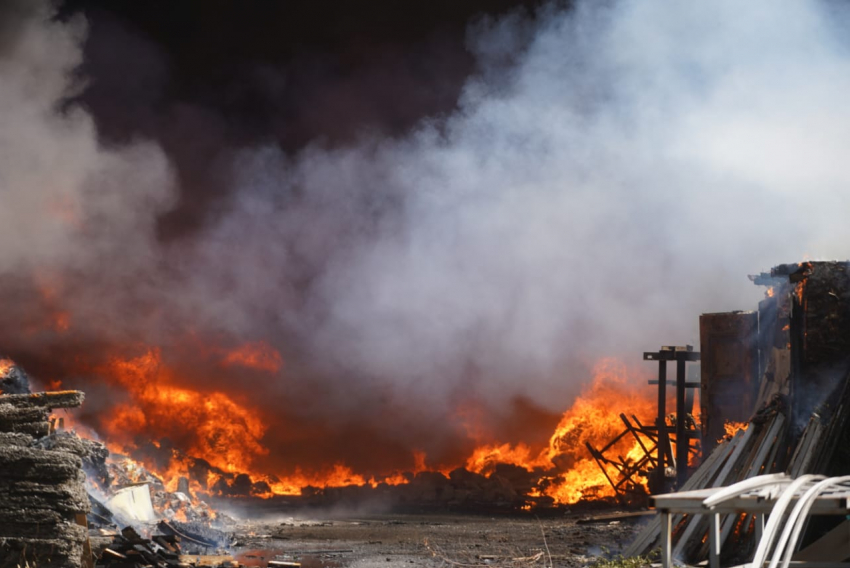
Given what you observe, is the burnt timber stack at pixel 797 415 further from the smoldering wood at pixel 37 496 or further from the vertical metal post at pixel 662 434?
the smoldering wood at pixel 37 496

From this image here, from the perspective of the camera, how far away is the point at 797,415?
11023 millimetres

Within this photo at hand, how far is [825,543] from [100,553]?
9387 mm

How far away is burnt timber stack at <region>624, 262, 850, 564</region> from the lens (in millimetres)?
10113

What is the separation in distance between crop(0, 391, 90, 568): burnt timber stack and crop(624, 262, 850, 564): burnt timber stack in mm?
8016

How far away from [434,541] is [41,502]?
923 centimetres

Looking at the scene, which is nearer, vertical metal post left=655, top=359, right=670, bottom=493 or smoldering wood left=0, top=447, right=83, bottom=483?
smoldering wood left=0, top=447, right=83, bottom=483

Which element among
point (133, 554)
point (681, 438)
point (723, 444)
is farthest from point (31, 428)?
point (681, 438)

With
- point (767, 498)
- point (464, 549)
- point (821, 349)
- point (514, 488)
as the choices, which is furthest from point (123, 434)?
point (767, 498)

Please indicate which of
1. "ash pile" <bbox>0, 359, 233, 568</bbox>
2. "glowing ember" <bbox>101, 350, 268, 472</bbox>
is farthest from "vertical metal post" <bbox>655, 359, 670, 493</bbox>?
"glowing ember" <bbox>101, 350, 268, 472</bbox>

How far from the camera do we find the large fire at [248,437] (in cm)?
2616

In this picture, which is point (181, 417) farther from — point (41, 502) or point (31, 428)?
point (41, 502)

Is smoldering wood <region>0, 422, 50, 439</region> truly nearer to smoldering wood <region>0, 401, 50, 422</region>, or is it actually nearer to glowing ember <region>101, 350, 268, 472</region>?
smoldering wood <region>0, 401, 50, 422</region>

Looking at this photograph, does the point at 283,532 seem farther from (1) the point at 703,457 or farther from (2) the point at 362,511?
(1) the point at 703,457

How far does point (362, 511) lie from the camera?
25578 mm
